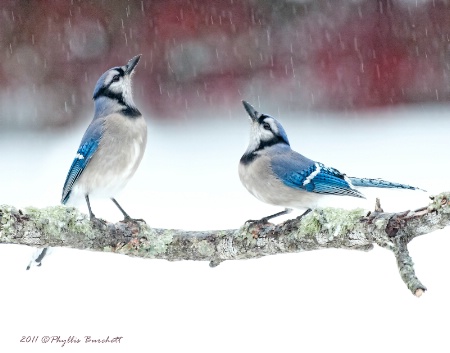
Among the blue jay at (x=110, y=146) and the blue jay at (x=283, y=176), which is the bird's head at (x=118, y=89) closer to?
the blue jay at (x=110, y=146)

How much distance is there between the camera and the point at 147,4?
12.7 ft

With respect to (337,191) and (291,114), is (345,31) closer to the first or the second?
(291,114)

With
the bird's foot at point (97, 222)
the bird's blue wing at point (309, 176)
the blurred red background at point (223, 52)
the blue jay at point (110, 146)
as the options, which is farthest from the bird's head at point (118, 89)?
the blurred red background at point (223, 52)

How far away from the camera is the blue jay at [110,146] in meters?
2.09

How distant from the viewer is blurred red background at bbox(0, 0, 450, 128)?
12.8ft

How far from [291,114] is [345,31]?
1.52ft

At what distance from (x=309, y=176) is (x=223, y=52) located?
2.04m

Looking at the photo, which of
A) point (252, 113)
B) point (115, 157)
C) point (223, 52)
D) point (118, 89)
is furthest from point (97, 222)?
point (223, 52)

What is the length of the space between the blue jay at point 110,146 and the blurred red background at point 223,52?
1731 millimetres

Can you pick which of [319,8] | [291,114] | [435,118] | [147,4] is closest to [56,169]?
[147,4]

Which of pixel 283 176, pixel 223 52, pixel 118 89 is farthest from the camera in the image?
pixel 223 52

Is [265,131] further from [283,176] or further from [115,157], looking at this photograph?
[115,157]

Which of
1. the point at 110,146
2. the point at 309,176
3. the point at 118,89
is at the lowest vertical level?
the point at 309,176

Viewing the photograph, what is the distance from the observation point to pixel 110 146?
2.11 m
